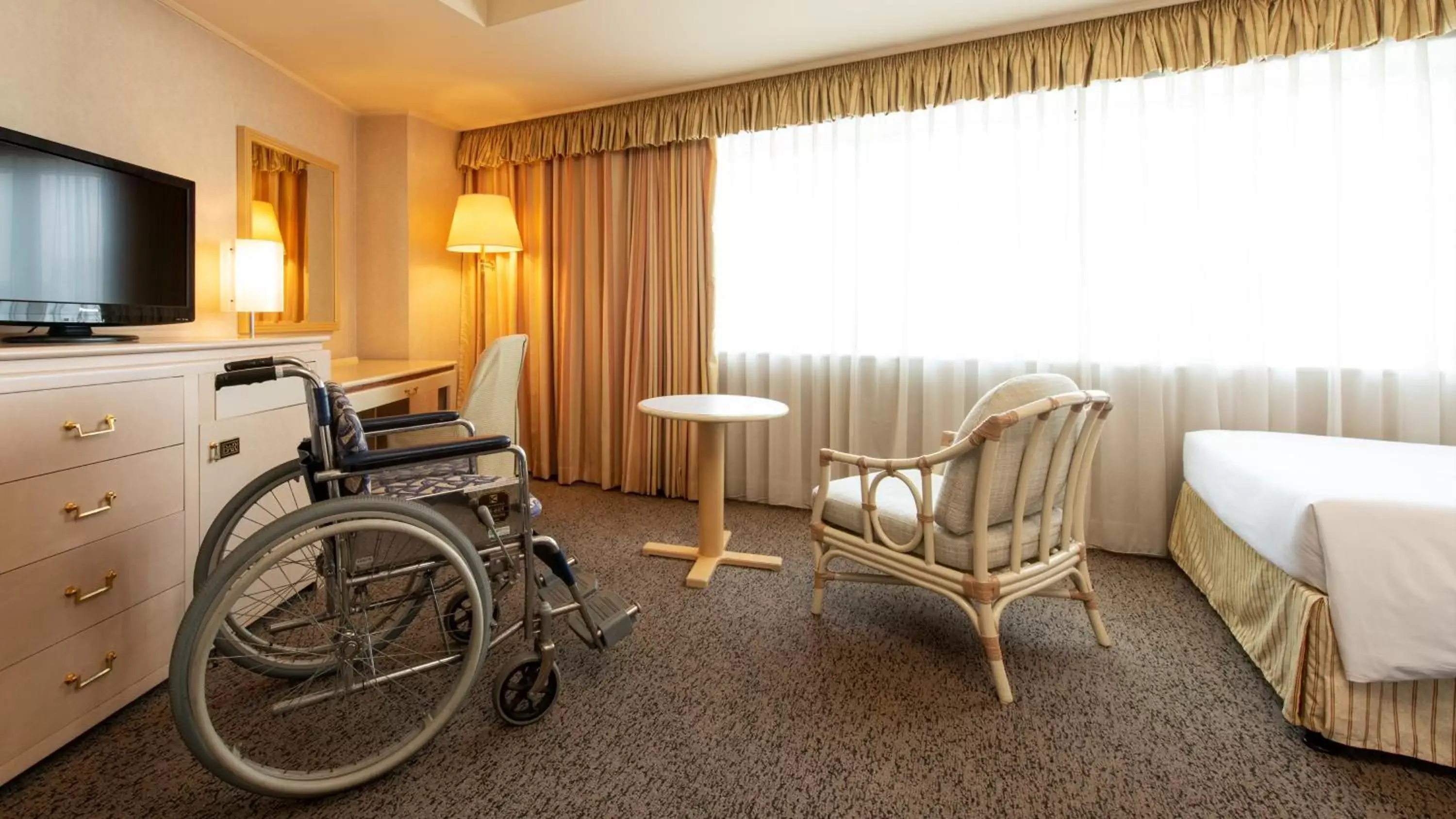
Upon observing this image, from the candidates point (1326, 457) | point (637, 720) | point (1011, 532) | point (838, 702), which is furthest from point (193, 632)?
point (1326, 457)

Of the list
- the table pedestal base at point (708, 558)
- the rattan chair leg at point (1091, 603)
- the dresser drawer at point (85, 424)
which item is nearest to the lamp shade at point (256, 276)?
the dresser drawer at point (85, 424)

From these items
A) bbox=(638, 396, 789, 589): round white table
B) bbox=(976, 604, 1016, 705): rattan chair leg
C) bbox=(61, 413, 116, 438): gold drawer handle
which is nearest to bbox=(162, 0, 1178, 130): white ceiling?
bbox=(638, 396, 789, 589): round white table

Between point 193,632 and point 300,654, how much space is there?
0.52m

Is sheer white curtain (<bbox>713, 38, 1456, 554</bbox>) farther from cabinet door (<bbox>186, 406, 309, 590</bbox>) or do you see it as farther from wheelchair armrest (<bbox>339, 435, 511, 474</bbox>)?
wheelchair armrest (<bbox>339, 435, 511, 474</bbox>)

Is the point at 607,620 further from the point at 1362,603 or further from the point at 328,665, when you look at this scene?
the point at 1362,603

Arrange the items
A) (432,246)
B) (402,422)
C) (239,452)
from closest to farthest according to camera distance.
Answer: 1. (402,422)
2. (239,452)
3. (432,246)

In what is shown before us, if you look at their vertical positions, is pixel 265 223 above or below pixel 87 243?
above

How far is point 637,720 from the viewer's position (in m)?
1.63

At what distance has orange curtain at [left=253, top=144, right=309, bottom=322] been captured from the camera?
3084mm

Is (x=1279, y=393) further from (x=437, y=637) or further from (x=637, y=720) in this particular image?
(x=437, y=637)

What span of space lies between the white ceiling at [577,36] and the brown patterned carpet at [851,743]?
8.00 feet

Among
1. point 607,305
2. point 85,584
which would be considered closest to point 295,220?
point 607,305

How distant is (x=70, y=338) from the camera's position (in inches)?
78.4

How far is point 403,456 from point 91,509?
80 cm
